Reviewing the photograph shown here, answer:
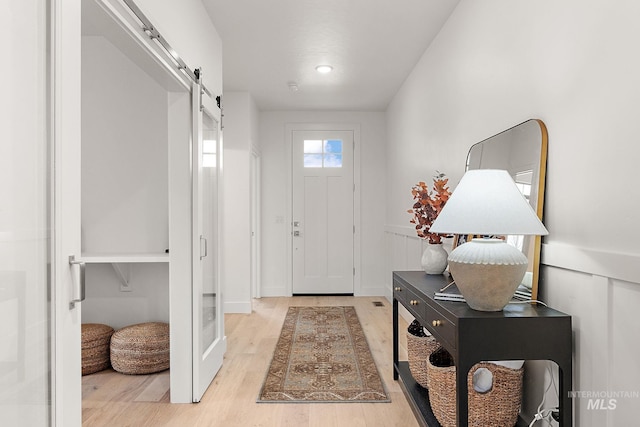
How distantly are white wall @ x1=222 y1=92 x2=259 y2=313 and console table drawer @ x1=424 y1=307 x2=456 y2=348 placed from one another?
10.7 ft

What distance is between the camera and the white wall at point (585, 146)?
136cm

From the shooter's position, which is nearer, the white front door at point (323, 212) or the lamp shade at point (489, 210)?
the lamp shade at point (489, 210)

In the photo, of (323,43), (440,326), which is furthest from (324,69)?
(440,326)

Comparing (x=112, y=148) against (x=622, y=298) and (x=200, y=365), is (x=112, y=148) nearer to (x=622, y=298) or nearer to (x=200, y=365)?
(x=200, y=365)

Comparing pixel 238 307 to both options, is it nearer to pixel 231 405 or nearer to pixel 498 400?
pixel 231 405

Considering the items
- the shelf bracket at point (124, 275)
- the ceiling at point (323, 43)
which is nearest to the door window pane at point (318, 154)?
the ceiling at point (323, 43)

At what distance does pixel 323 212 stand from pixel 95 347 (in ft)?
11.3

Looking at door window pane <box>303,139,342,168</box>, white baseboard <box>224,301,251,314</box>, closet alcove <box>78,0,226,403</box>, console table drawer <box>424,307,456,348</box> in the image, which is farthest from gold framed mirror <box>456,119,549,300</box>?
door window pane <box>303,139,342,168</box>

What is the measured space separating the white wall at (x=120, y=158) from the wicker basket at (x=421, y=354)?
1981mm

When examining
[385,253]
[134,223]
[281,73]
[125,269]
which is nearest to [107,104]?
[134,223]

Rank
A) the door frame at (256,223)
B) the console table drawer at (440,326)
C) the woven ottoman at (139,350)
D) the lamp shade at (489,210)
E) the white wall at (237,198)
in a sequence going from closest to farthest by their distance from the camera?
1. the lamp shade at (489,210)
2. the console table drawer at (440,326)
3. the woven ottoman at (139,350)
4. the white wall at (237,198)
5. the door frame at (256,223)

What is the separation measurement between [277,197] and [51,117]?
470 cm

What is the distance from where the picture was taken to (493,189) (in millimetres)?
1637

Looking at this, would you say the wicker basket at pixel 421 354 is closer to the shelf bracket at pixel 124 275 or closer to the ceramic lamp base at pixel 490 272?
the ceramic lamp base at pixel 490 272
